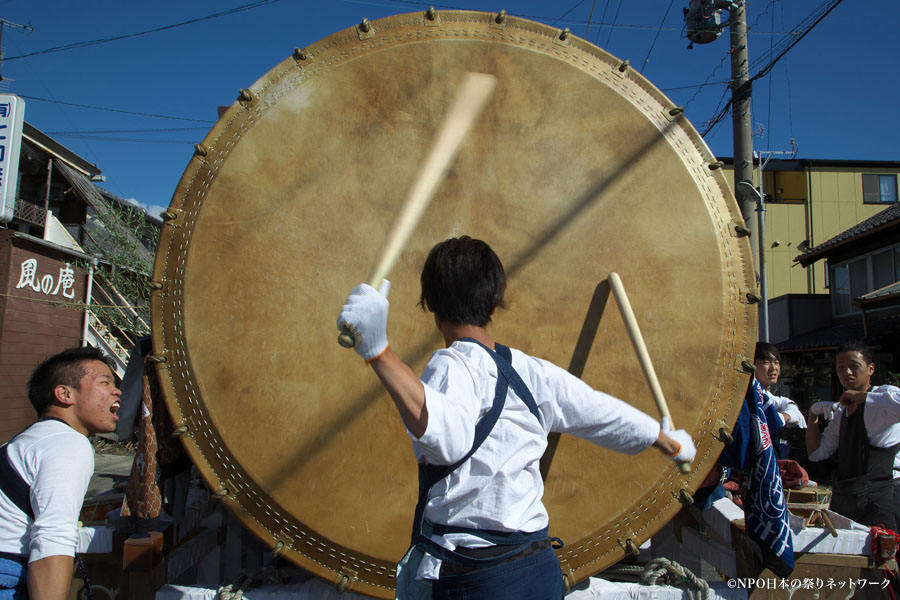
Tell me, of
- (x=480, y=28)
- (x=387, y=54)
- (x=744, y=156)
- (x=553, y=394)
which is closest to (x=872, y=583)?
(x=553, y=394)

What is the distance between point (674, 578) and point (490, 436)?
1.28 metres

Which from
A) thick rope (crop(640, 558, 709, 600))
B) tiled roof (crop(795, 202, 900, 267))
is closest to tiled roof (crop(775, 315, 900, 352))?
tiled roof (crop(795, 202, 900, 267))

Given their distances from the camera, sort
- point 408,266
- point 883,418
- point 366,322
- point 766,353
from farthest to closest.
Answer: point 766,353
point 883,418
point 408,266
point 366,322

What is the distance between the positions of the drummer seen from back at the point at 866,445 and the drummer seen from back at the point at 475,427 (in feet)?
7.64

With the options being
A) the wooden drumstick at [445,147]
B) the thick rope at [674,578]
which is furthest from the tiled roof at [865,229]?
the wooden drumstick at [445,147]

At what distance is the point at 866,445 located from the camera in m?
2.88

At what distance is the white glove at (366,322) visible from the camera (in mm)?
975

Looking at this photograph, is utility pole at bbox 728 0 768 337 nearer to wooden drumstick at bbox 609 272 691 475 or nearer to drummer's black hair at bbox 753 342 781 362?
drummer's black hair at bbox 753 342 781 362

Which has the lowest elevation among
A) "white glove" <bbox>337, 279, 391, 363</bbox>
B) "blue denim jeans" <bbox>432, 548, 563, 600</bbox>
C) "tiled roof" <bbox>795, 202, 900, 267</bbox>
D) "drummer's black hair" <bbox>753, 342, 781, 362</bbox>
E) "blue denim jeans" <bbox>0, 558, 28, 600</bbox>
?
"blue denim jeans" <bbox>0, 558, 28, 600</bbox>

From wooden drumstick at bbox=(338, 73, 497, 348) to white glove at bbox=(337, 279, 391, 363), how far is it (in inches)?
26.2

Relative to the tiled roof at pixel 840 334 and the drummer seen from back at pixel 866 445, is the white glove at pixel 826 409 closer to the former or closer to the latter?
the drummer seen from back at pixel 866 445

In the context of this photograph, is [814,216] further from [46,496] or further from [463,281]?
[46,496]

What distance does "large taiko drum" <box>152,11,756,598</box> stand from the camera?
1.75 meters

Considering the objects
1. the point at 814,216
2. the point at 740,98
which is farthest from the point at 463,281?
the point at 814,216
